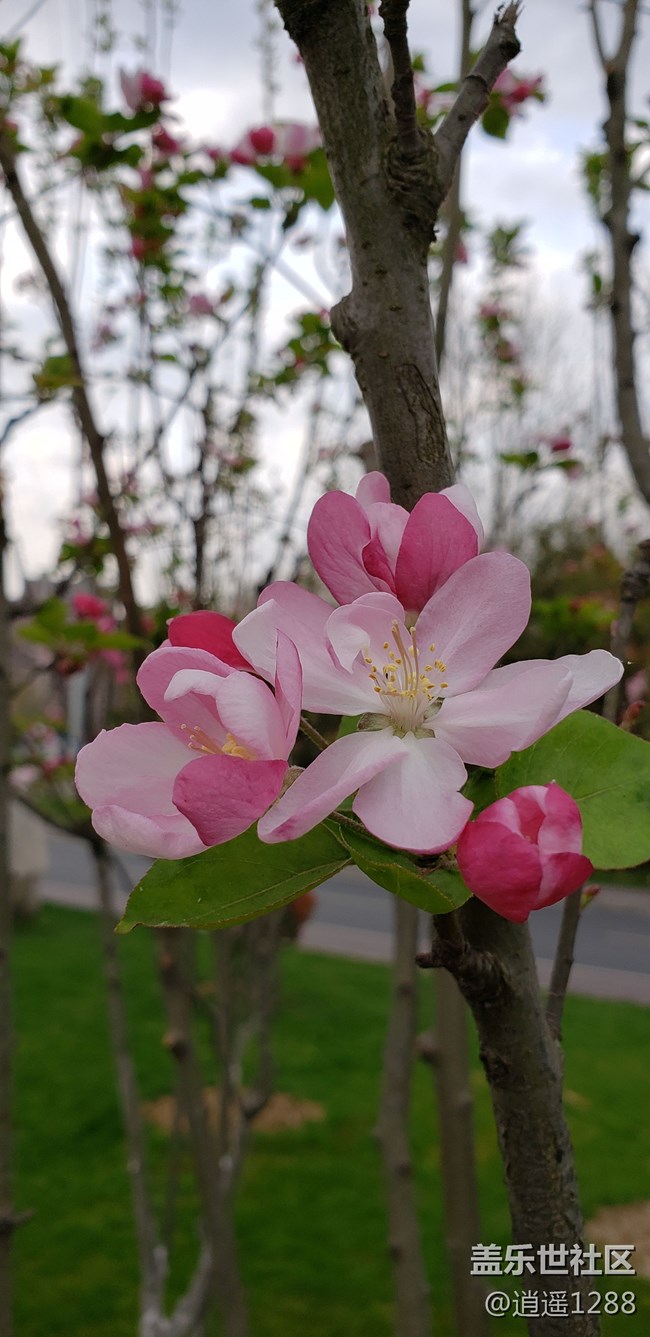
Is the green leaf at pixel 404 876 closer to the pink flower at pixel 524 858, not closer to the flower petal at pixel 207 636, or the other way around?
the pink flower at pixel 524 858

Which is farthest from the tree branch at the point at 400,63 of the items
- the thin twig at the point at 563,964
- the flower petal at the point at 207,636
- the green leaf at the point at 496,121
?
the green leaf at the point at 496,121

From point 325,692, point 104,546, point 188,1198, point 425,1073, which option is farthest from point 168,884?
point 425,1073

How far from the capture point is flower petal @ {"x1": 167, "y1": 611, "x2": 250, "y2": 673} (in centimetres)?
61

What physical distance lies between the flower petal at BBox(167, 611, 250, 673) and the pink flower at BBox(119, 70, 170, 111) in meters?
2.26

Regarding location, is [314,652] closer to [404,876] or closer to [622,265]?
[404,876]

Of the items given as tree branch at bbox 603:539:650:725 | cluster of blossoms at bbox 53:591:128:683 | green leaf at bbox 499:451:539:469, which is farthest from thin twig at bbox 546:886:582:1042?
green leaf at bbox 499:451:539:469

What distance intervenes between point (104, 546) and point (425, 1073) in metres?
4.43

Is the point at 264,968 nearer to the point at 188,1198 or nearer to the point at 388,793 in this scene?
the point at 188,1198

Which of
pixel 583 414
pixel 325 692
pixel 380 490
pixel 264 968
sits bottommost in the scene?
pixel 264 968

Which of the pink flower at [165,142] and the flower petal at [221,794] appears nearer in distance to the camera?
the flower petal at [221,794]

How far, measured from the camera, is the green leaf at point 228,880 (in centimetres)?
56

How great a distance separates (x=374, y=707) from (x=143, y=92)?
239cm

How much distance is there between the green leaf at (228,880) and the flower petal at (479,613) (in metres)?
0.13

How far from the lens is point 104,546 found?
104 inches
